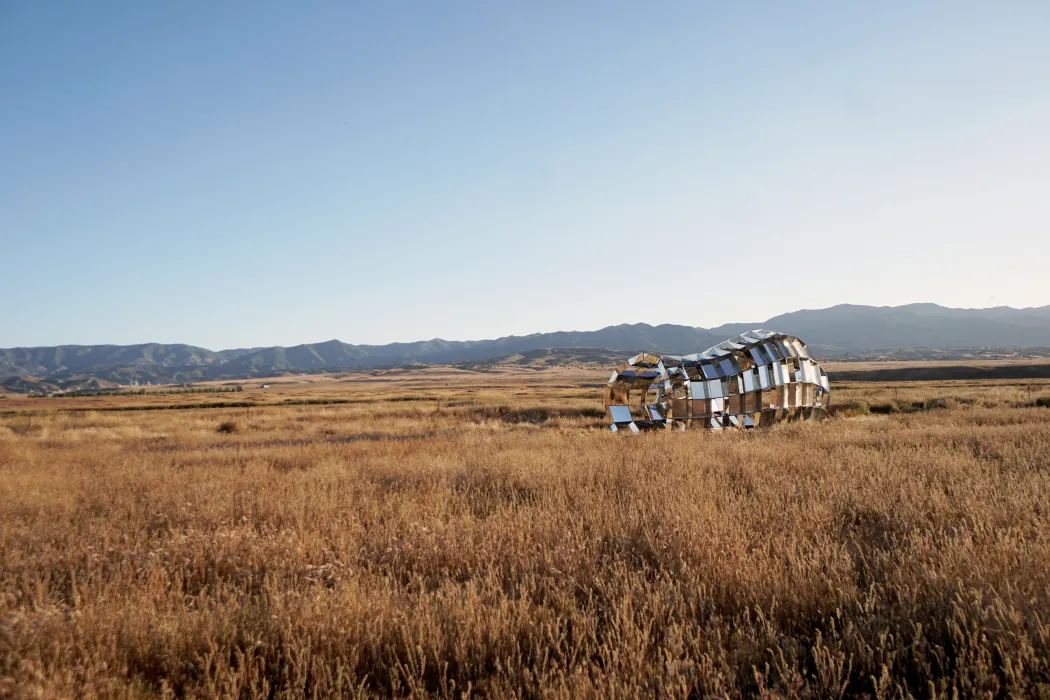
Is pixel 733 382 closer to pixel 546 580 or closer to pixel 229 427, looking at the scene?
pixel 546 580

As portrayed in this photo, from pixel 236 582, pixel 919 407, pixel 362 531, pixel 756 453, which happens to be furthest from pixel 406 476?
pixel 919 407

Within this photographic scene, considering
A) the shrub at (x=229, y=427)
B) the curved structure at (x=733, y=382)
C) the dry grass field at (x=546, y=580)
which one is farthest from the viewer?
the shrub at (x=229, y=427)

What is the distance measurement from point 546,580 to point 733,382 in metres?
11.8

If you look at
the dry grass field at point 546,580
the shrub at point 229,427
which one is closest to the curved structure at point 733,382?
the dry grass field at point 546,580

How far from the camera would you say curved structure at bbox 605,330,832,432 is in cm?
1475

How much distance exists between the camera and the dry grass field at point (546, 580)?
3080mm

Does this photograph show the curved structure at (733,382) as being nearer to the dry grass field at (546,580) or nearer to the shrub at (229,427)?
the dry grass field at (546,580)

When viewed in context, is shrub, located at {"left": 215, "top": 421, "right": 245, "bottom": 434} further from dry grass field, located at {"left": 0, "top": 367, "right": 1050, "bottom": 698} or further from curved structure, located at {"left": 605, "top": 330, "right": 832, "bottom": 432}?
curved structure, located at {"left": 605, "top": 330, "right": 832, "bottom": 432}

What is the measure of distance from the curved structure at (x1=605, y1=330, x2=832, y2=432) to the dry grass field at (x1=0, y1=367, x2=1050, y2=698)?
5498mm

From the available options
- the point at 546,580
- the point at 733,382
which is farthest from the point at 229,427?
the point at 546,580

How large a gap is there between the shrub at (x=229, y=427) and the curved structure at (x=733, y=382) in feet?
54.0

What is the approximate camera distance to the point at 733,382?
14.7 metres

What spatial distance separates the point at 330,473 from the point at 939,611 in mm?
8292

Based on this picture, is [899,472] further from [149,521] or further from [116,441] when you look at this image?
[116,441]
